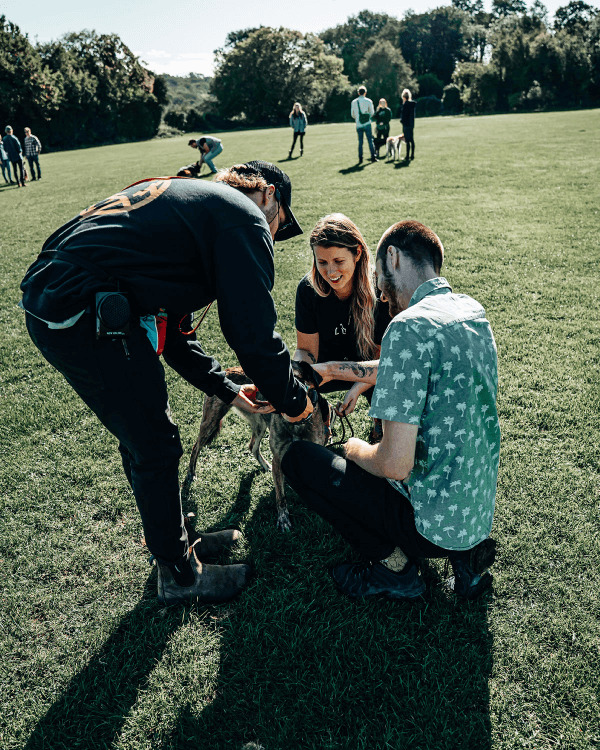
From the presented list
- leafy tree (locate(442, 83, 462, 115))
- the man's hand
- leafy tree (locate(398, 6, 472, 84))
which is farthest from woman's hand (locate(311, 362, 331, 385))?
leafy tree (locate(398, 6, 472, 84))

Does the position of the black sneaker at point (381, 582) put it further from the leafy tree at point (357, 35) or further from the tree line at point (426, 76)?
the leafy tree at point (357, 35)

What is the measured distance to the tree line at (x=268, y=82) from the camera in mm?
49688

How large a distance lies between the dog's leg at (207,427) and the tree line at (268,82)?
57.7 metres

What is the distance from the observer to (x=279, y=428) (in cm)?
348

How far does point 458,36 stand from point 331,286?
351 ft

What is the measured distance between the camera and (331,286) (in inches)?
150

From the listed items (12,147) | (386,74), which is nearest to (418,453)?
(12,147)

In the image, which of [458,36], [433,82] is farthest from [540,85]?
[458,36]

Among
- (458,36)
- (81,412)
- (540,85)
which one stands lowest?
(81,412)

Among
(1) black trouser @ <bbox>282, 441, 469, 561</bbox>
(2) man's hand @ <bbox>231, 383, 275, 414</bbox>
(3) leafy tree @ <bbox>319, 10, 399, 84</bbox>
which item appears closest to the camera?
(1) black trouser @ <bbox>282, 441, 469, 561</bbox>

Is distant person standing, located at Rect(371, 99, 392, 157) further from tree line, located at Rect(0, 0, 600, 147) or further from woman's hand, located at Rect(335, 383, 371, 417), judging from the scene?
tree line, located at Rect(0, 0, 600, 147)

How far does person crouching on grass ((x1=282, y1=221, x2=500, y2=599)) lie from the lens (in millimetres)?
2180

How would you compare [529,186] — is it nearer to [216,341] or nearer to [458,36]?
[216,341]

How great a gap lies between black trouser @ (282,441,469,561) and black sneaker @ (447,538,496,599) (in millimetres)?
76
